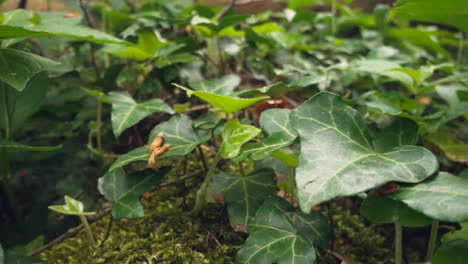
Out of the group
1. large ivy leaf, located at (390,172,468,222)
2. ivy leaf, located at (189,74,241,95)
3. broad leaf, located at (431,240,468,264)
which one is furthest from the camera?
ivy leaf, located at (189,74,241,95)

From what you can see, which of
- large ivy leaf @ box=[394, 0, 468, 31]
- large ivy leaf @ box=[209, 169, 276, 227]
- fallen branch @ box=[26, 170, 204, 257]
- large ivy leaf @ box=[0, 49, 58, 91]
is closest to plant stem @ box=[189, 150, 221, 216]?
→ large ivy leaf @ box=[209, 169, 276, 227]

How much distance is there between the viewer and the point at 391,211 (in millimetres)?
765

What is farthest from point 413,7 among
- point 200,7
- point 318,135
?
point 200,7

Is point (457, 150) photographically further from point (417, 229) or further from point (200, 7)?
point (200, 7)

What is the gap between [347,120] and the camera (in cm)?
80

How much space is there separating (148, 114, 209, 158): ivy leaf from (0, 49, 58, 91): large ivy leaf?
15.1 inches

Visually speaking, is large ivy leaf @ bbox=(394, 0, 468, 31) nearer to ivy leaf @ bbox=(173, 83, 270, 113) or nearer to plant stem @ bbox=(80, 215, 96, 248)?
ivy leaf @ bbox=(173, 83, 270, 113)

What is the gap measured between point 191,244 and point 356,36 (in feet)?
6.36

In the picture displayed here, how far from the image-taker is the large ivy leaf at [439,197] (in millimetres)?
614

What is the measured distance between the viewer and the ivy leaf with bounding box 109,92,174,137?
1.03 metres

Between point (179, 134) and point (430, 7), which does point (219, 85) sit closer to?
point (179, 134)

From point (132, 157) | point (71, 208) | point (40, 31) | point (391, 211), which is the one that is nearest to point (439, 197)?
point (391, 211)

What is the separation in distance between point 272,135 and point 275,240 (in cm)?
28

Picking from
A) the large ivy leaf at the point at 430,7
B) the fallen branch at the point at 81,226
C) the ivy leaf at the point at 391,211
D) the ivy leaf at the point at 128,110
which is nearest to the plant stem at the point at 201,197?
the fallen branch at the point at 81,226
